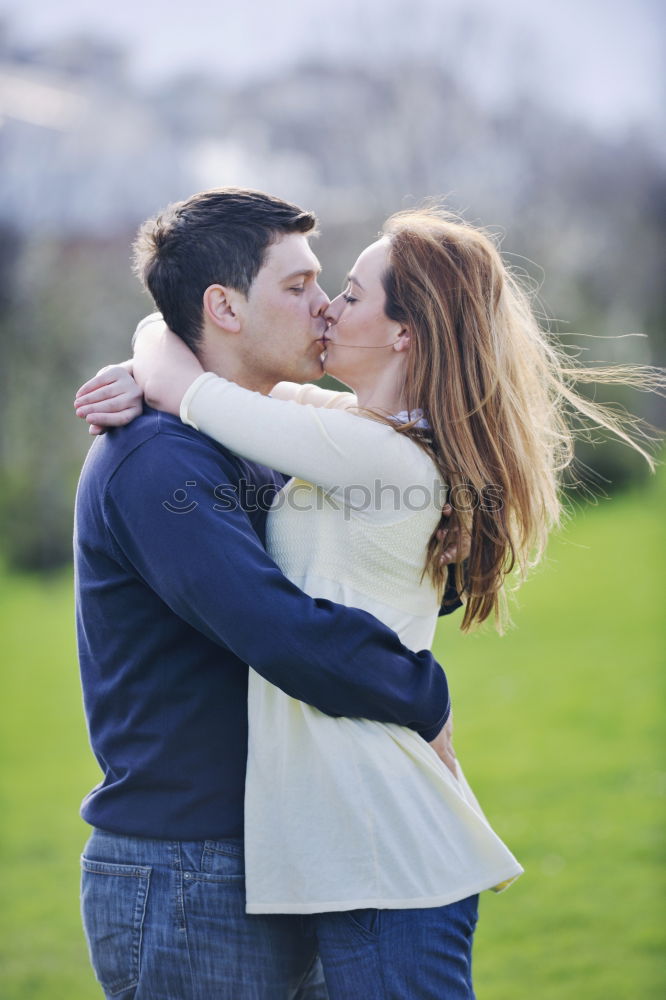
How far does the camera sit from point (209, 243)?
2.21 m

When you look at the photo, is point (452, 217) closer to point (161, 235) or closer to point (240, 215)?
point (240, 215)

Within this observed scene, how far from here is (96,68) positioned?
58.1 feet

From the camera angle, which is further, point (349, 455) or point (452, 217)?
point (452, 217)

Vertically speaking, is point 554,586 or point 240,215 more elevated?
point 240,215

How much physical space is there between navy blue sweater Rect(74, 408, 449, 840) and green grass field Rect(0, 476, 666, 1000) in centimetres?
303

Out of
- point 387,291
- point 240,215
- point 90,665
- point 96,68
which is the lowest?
point 90,665


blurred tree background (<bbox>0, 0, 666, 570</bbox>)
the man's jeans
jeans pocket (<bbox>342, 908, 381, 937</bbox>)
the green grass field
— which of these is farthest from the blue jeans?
blurred tree background (<bbox>0, 0, 666, 570</bbox>)

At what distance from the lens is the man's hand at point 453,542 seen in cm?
212

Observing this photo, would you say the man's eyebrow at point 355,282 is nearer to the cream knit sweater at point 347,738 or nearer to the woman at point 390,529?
the woman at point 390,529

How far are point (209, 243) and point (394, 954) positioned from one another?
4.99 feet

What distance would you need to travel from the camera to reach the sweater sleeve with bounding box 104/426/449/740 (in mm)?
1788

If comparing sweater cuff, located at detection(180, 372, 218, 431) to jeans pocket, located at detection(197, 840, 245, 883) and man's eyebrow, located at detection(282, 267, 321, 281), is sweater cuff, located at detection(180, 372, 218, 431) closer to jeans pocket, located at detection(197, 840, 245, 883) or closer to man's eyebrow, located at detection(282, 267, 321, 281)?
man's eyebrow, located at detection(282, 267, 321, 281)

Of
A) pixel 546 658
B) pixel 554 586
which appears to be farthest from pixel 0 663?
pixel 554 586

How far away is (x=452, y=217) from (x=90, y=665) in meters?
1.40
